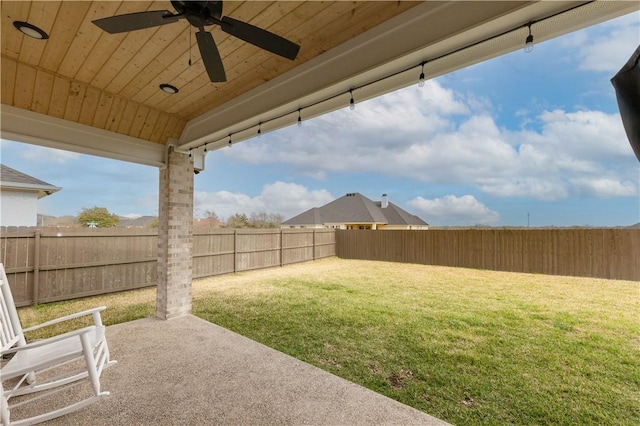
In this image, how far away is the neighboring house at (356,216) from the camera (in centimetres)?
1507

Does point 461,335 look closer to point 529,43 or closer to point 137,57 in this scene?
point 529,43

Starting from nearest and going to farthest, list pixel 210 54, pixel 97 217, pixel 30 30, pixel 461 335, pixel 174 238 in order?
1. pixel 210 54
2. pixel 30 30
3. pixel 461 335
4. pixel 174 238
5. pixel 97 217

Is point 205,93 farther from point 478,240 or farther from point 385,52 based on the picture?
point 478,240

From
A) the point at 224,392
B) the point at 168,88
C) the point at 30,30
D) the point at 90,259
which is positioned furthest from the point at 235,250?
the point at 30,30

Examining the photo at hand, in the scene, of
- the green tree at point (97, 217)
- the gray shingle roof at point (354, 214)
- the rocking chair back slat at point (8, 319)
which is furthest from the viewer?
the gray shingle roof at point (354, 214)

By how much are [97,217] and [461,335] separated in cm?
770

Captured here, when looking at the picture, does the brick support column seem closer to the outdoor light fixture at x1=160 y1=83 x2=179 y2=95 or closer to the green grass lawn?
the green grass lawn

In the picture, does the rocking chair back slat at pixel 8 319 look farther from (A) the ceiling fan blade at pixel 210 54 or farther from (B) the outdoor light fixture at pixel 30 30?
(A) the ceiling fan blade at pixel 210 54

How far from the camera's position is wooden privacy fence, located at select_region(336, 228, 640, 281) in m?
6.15

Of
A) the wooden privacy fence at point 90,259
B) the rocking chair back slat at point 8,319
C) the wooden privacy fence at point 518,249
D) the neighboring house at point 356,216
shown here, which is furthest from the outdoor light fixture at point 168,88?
the neighboring house at point 356,216

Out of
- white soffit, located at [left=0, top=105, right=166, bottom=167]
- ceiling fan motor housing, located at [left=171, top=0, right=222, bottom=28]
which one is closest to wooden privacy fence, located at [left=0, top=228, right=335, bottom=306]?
white soffit, located at [left=0, top=105, right=166, bottom=167]

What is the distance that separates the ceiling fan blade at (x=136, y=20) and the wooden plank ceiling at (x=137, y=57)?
0.35m

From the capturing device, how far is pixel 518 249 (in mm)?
7438

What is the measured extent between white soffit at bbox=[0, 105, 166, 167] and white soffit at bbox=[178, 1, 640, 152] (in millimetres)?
1668
